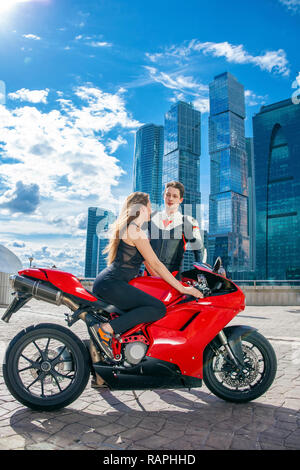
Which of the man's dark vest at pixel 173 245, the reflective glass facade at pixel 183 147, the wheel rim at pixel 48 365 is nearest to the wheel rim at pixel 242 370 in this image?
the man's dark vest at pixel 173 245

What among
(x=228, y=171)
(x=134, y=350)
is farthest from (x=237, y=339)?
(x=228, y=171)

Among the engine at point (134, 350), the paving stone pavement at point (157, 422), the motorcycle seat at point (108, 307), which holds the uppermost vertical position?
the motorcycle seat at point (108, 307)

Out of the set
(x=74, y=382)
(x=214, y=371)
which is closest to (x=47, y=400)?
(x=74, y=382)

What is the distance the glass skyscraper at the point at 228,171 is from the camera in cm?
17050

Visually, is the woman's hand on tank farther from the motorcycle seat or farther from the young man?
the young man

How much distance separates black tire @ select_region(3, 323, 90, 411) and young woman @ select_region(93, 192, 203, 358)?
301mm

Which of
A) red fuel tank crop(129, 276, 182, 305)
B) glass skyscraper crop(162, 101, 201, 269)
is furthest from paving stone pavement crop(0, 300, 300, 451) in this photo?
glass skyscraper crop(162, 101, 201, 269)

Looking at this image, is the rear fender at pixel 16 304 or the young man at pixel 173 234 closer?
the rear fender at pixel 16 304

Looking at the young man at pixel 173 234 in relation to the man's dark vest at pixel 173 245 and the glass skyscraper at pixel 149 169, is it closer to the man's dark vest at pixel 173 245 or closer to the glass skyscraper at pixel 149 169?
the man's dark vest at pixel 173 245

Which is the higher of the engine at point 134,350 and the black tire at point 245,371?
the engine at point 134,350

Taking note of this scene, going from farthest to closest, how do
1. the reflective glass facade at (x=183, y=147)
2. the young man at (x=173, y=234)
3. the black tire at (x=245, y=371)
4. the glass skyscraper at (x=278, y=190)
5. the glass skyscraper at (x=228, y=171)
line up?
the reflective glass facade at (x=183, y=147)
the glass skyscraper at (x=228, y=171)
the glass skyscraper at (x=278, y=190)
the young man at (x=173, y=234)
the black tire at (x=245, y=371)

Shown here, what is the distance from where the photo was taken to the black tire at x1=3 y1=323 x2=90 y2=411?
2943mm

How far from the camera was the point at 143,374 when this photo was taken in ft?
9.80

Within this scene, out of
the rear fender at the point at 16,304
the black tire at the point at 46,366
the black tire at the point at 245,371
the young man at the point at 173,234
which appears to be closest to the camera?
the black tire at the point at 46,366
